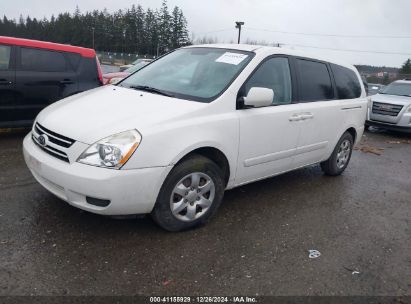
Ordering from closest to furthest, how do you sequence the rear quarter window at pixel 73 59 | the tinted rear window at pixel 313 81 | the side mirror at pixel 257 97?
the side mirror at pixel 257 97
the tinted rear window at pixel 313 81
the rear quarter window at pixel 73 59

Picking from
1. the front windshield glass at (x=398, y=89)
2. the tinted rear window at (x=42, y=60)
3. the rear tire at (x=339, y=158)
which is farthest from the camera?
the front windshield glass at (x=398, y=89)

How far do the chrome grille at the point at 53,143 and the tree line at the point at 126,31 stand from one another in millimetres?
68917

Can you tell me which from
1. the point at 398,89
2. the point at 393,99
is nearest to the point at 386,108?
the point at 393,99

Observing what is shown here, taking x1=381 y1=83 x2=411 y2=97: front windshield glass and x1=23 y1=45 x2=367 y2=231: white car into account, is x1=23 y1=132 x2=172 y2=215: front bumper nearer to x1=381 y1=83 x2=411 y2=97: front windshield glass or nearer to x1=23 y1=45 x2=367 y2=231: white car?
x1=23 y1=45 x2=367 y2=231: white car

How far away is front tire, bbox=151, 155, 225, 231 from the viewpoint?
10.4ft

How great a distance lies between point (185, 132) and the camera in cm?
318

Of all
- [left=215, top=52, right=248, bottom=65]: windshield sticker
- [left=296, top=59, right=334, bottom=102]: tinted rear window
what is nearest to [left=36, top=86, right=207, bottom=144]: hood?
[left=215, top=52, right=248, bottom=65]: windshield sticker

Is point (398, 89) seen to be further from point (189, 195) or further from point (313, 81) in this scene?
point (189, 195)

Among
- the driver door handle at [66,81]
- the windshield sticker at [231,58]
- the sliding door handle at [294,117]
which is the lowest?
the sliding door handle at [294,117]

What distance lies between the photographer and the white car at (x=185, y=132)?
292 centimetres

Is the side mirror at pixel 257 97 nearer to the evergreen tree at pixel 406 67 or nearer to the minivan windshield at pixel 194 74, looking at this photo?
the minivan windshield at pixel 194 74

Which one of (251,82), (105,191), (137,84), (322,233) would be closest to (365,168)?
(322,233)

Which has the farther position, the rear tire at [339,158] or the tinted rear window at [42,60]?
the tinted rear window at [42,60]

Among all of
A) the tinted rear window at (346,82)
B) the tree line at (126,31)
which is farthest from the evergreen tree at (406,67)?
the tinted rear window at (346,82)
